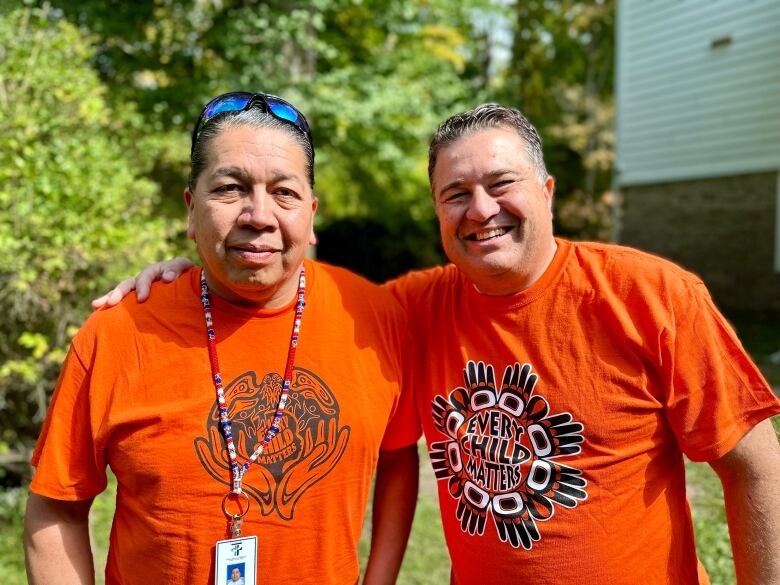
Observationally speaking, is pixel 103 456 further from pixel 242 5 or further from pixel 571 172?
pixel 571 172

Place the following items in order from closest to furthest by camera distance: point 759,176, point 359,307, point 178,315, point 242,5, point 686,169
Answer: point 178,315 → point 359,307 → point 242,5 → point 759,176 → point 686,169

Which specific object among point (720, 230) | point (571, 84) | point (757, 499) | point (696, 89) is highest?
point (571, 84)

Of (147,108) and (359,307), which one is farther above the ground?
(147,108)

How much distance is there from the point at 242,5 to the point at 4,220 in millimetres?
5448

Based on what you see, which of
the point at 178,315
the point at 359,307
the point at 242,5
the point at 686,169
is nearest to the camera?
the point at 178,315

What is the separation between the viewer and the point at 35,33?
15.7 ft

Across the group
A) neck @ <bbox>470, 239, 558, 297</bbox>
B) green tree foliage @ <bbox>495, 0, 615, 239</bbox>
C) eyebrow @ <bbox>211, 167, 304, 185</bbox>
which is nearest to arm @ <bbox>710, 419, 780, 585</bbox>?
neck @ <bbox>470, 239, 558, 297</bbox>

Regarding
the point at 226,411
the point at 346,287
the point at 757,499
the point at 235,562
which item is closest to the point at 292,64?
the point at 346,287

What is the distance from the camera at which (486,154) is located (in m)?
1.97

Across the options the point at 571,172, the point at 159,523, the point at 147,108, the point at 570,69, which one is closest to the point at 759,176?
the point at 147,108

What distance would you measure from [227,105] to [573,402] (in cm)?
126

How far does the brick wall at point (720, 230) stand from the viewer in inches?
415

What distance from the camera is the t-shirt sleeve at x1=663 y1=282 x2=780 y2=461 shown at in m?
1.78

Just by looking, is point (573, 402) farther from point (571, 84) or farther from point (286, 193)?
point (571, 84)
